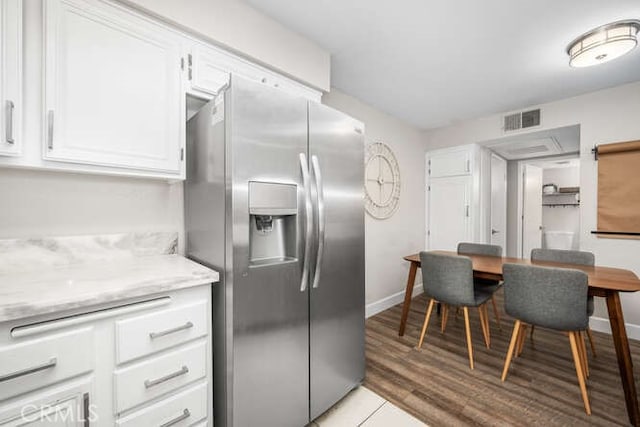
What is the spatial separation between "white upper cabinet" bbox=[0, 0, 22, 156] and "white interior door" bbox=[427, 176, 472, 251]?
4.29m

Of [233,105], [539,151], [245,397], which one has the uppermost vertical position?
[539,151]

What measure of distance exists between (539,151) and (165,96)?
17.7 ft

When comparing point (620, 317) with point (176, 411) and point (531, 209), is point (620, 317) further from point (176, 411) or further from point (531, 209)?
point (531, 209)

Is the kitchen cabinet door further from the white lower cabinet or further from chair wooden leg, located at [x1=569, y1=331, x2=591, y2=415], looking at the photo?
chair wooden leg, located at [x1=569, y1=331, x2=591, y2=415]

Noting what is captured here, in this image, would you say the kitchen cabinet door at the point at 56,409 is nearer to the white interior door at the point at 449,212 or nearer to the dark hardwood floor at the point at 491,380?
the dark hardwood floor at the point at 491,380

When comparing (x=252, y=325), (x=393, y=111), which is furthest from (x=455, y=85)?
(x=252, y=325)

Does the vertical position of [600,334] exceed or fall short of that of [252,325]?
it falls short

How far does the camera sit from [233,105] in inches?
46.7

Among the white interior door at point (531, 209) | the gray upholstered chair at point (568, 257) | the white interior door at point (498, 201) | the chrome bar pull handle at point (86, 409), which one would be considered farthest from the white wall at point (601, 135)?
the chrome bar pull handle at point (86, 409)

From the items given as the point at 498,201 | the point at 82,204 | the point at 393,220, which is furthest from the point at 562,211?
the point at 82,204

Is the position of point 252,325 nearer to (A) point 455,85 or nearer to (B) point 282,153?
(B) point 282,153

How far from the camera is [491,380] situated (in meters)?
1.95

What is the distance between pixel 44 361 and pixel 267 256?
863 millimetres

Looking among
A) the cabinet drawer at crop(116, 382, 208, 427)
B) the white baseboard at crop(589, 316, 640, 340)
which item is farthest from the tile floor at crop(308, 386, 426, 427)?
the white baseboard at crop(589, 316, 640, 340)
